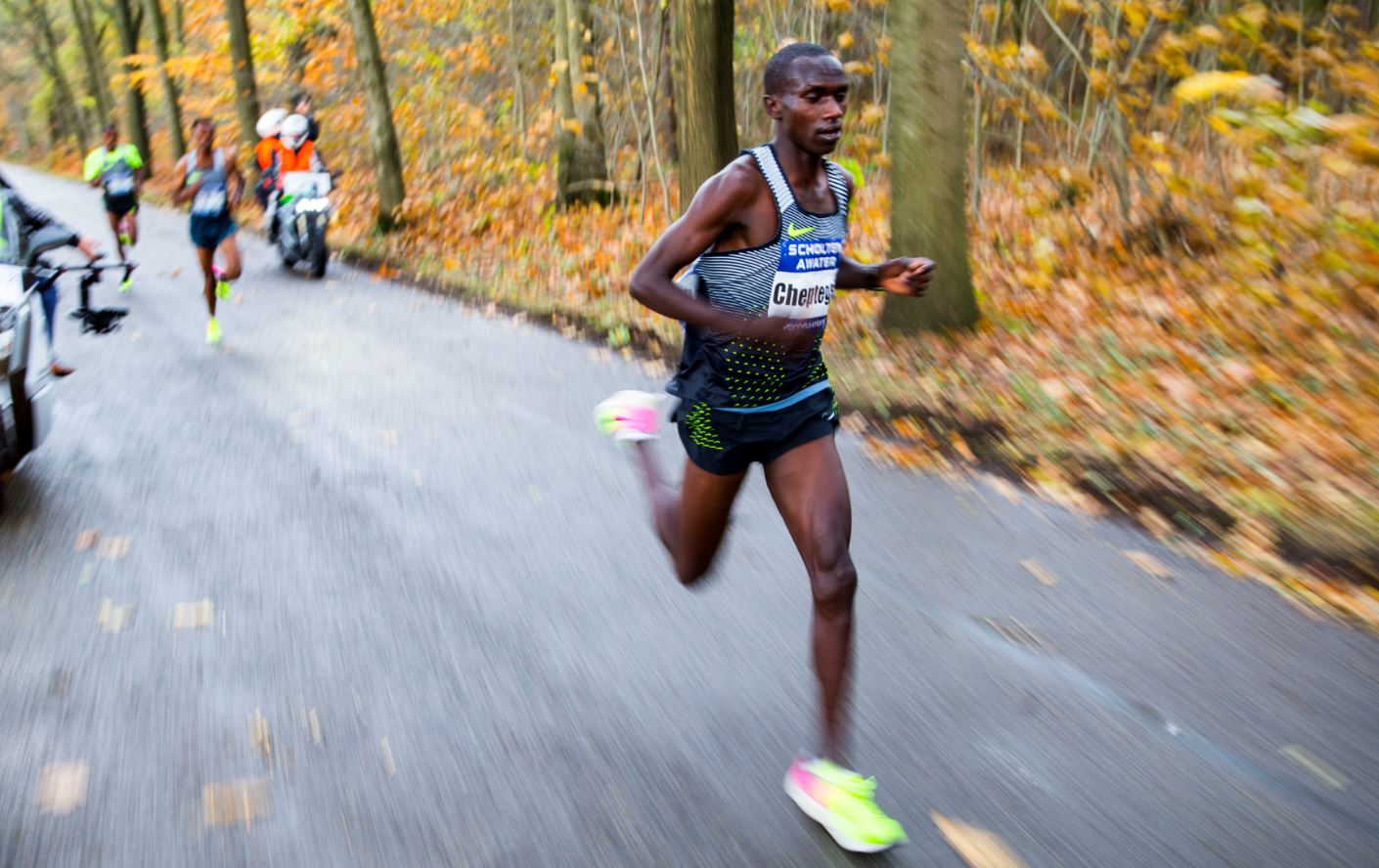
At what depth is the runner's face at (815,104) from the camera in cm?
338

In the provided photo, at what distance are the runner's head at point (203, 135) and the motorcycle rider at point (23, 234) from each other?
3.75 meters

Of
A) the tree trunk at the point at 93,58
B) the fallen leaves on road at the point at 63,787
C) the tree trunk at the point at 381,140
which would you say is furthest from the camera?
the tree trunk at the point at 93,58

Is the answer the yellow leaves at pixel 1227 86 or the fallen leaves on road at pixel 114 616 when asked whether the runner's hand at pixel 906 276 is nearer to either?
the fallen leaves on road at pixel 114 616

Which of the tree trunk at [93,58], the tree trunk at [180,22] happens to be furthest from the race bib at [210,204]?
the tree trunk at [93,58]

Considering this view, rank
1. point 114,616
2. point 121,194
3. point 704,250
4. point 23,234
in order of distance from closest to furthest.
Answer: point 704,250
point 114,616
point 23,234
point 121,194

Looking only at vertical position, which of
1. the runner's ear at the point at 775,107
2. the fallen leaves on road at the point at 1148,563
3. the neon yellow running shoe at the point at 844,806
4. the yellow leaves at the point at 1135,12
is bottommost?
the fallen leaves on road at the point at 1148,563

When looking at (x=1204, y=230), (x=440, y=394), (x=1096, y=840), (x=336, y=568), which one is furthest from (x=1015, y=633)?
(x=1204, y=230)

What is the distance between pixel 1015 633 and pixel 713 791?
1634mm

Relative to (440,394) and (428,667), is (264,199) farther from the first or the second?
(428,667)

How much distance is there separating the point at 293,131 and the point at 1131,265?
10.8 metres

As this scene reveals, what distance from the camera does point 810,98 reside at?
3.39 metres

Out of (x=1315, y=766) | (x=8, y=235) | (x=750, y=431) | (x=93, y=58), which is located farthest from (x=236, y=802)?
(x=93, y=58)

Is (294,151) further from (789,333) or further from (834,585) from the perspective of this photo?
(834,585)

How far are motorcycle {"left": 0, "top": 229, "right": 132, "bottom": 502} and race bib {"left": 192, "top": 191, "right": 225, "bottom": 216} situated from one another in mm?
4275
